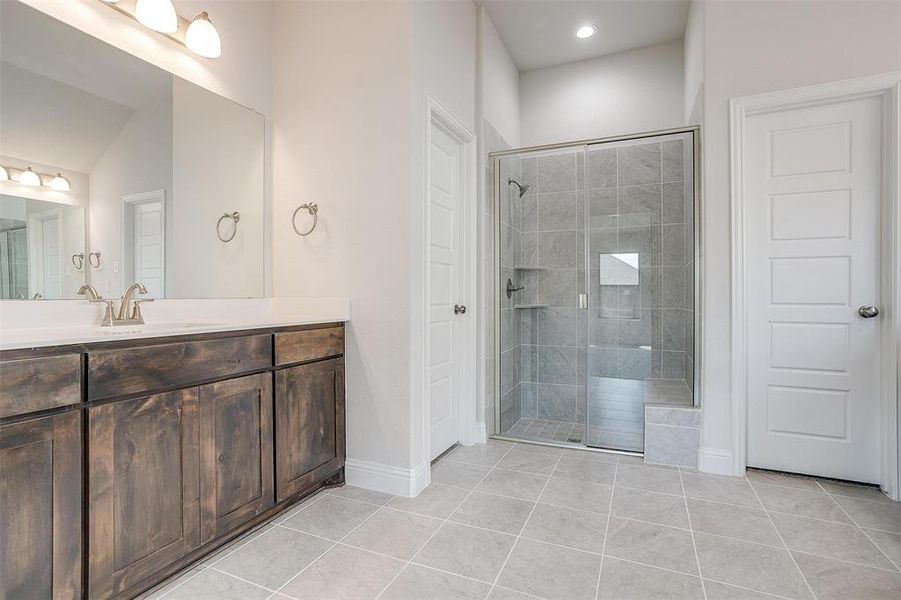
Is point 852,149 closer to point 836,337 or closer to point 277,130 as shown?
point 836,337

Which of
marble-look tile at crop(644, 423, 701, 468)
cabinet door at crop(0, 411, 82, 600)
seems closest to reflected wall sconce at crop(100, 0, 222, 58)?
cabinet door at crop(0, 411, 82, 600)

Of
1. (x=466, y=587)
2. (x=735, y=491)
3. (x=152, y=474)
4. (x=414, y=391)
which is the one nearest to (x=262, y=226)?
(x=414, y=391)

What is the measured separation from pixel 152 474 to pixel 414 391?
1132 millimetres

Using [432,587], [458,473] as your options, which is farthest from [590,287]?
[432,587]

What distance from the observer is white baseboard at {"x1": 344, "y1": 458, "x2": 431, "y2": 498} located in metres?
2.26

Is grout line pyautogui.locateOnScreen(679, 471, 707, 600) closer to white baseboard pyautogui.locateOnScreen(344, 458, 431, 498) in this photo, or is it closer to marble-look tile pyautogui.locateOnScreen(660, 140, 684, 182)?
white baseboard pyautogui.locateOnScreen(344, 458, 431, 498)

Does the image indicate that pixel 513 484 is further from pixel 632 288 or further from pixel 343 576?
pixel 632 288

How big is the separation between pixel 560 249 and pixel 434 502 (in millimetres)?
2015

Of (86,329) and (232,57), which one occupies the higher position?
(232,57)

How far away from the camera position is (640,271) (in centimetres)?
336

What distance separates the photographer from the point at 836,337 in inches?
94.7

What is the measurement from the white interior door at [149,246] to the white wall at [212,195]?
49 millimetres

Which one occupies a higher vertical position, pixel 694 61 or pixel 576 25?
pixel 576 25

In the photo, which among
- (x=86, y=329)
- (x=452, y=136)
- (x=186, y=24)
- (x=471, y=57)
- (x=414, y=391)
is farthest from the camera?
(x=471, y=57)
